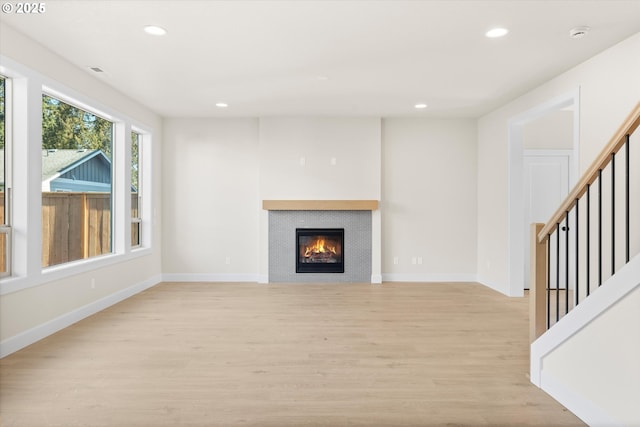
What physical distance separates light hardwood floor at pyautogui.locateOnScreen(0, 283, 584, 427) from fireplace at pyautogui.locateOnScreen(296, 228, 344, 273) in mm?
1641

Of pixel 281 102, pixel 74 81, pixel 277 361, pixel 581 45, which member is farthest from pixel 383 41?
pixel 74 81

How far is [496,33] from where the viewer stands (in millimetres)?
3420

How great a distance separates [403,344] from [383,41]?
2.67m

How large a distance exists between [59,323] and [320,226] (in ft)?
12.5

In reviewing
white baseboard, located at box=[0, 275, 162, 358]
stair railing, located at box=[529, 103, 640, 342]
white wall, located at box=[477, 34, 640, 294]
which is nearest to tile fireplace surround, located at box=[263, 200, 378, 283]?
white wall, located at box=[477, 34, 640, 294]

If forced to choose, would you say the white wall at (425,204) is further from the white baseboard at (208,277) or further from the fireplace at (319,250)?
the white baseboard at (208,277)

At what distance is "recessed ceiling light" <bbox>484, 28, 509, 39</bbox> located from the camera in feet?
11.0

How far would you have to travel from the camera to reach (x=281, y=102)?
5746mm

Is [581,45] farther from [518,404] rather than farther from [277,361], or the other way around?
[277,361]

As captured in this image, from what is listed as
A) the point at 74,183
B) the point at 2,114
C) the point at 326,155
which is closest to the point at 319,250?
the point at 326,155

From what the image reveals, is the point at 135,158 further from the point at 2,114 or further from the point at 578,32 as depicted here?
the point at 578,32

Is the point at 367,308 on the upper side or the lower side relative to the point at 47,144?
lower

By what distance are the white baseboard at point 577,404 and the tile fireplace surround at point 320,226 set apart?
409cm

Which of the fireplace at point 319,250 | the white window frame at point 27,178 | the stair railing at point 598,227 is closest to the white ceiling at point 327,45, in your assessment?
the white window frame at point 27,178
